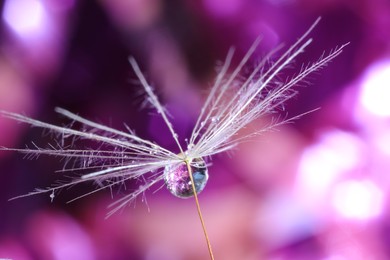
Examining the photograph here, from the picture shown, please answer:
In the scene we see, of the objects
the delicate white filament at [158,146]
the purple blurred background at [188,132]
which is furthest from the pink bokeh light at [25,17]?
the delicate white filament at [158,146]

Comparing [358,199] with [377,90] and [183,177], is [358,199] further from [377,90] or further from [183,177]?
[183,177]

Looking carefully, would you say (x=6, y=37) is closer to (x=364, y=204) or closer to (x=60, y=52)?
(x=60, y=52)

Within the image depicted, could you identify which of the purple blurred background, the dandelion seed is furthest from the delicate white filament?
the purple blurred background

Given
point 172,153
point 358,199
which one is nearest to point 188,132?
point 358,199

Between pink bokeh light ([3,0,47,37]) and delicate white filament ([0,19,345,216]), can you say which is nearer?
delicate white filament ([0,19,345,216])

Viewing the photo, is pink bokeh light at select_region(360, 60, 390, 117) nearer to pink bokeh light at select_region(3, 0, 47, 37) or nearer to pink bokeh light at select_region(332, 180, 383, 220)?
pink bokeh light at select_region(332, 180, 383, 220)

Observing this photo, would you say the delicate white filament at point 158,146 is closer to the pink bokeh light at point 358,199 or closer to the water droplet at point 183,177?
the water droplet at point 183,177
